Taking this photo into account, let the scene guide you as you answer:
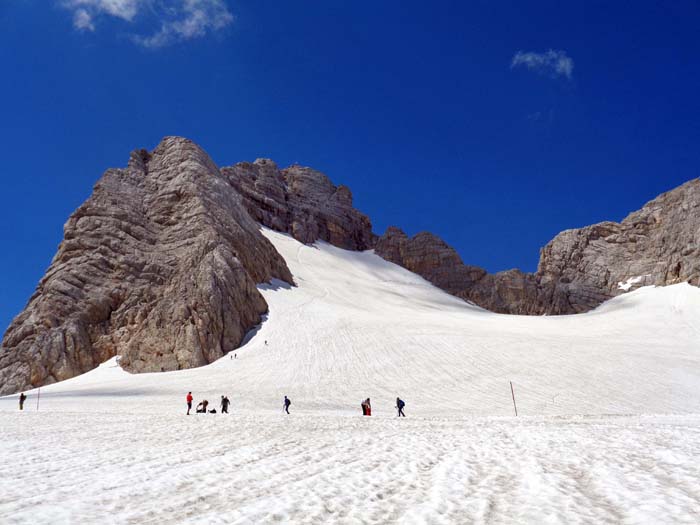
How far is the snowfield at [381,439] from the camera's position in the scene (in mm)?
6523

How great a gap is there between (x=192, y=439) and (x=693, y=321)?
59.4 meters

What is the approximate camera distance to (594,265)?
316 feet

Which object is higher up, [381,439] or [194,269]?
[194,269]

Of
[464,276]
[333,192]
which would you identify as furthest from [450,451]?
[333,192]

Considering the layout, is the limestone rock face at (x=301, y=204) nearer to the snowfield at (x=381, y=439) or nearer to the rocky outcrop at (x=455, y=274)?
the rocky outcrop at (x=455, y=274)

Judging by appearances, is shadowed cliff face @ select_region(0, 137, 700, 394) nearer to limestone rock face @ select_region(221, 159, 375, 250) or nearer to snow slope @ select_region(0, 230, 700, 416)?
limestone rock face @ select_region(221, 159, 375, 250)

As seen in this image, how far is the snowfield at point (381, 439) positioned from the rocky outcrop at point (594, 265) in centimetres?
4552

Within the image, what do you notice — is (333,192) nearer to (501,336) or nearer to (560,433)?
(501,336)

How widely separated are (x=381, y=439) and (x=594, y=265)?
93.8m

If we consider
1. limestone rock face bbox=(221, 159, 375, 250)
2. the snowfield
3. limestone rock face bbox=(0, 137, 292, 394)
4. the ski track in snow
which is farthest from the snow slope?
limestone rock face bbox=(221, 159, 375, 250)

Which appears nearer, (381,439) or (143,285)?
(381,439)

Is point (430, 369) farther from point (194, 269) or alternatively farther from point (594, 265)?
point (594, 265)

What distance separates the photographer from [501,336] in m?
43.5

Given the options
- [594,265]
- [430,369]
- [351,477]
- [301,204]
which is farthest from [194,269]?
[594,265]
